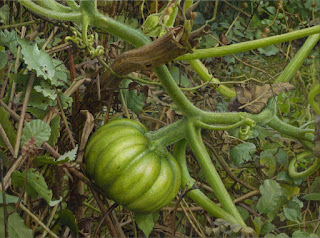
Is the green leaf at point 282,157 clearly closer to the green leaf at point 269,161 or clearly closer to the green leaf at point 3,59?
the green leaf at point 269,161

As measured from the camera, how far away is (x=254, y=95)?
3.22 feet

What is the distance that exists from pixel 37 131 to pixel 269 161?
2.63ft

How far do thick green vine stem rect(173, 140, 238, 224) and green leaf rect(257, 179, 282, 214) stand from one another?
0.13m

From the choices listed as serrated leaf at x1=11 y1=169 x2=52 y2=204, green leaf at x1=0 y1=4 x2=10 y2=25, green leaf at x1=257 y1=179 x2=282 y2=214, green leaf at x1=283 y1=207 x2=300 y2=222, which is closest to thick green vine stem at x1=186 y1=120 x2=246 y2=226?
green leaf at x1=257 y1=179 x2=282 y2=214

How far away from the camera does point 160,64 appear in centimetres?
77

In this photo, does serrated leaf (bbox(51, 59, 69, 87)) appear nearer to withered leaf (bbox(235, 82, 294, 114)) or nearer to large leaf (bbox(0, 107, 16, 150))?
large leaf (bbox(0, 107, 16, 150))

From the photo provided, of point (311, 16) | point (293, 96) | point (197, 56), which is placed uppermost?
point (197, 56)

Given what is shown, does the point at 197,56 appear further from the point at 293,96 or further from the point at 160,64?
the point at 293,96

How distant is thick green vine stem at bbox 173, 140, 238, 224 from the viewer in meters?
0.92

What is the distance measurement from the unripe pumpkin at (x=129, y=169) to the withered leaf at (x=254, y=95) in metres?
0.24

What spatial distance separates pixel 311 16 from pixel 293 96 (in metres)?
0.39

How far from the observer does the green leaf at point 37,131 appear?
722 mm

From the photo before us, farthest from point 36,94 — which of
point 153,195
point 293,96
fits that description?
point 293,96

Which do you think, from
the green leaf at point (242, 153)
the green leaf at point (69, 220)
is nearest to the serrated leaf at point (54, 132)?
the green leaf at point (69, 220)
